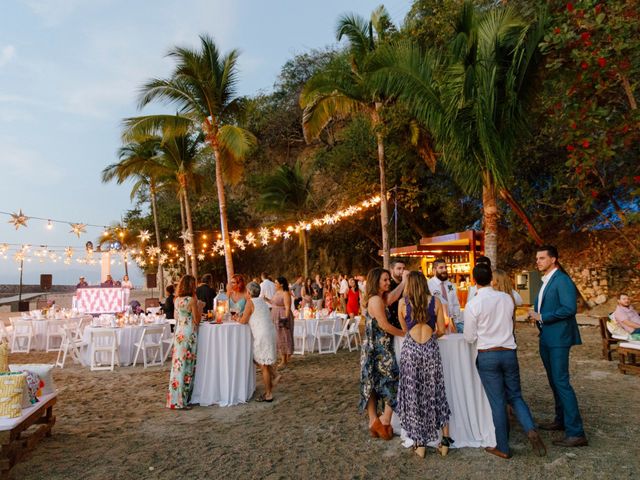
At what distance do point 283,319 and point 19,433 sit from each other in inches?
204

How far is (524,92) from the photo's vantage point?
918cm

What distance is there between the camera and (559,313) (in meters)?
4.28

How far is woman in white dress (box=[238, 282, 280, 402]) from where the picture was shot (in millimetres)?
6438

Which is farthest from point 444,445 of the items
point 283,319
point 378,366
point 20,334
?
point 20,334

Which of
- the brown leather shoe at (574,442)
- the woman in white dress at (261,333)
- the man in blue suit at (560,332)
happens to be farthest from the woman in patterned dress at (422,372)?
the woman in white dress at (261,333)

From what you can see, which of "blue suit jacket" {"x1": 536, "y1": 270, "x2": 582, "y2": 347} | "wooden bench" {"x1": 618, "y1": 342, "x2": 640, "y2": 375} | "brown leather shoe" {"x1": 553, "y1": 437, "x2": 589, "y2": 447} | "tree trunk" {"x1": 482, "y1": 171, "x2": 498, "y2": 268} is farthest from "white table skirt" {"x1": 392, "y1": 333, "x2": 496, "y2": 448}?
"tree trunk" {"x1": 482, "y1": 171, "x2": 498, "y2": 268}

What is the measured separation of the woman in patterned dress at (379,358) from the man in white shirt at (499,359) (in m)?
0.76

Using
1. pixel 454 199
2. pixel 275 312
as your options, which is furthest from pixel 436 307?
pixel 454 199

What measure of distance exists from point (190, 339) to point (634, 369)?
679 cm

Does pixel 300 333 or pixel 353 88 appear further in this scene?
pixel 353 88

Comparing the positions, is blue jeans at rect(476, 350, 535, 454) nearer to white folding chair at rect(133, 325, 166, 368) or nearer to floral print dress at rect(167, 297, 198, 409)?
floral print dress at rect(167, 297, 198, 409)

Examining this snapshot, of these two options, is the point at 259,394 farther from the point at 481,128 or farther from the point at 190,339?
the point at 481,128

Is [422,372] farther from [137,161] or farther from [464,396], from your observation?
[137,161]

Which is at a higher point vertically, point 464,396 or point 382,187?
point 382,187
